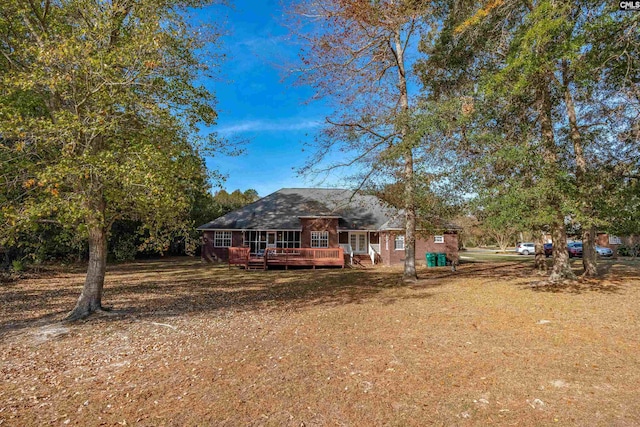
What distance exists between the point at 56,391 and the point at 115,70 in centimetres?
587

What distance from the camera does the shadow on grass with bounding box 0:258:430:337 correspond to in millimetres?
9414

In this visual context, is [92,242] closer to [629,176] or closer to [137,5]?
[137,5]

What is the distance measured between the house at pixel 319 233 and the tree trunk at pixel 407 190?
7.12 m

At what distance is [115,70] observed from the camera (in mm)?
7094

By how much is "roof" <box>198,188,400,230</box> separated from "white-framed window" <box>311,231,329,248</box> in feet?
3.92

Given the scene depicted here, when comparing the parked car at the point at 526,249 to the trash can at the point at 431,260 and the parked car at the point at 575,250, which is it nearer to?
the parked car at the point at 575,250

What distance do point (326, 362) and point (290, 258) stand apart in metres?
16.6

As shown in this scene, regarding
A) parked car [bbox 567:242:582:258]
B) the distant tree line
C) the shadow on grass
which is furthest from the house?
parked car [bbox 567:242:582:258]

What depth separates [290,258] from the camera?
72.1 ft

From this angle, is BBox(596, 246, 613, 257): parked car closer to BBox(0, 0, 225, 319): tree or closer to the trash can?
the trash can

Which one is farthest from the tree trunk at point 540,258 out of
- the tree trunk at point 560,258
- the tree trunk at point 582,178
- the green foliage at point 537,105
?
the green foliage at point 537,105

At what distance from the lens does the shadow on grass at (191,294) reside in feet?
30.9

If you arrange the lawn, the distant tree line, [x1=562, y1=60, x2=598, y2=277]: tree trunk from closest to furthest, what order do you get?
the lawn, the distant tree line, [x1=562, y1=60, x2=598, y2=277]: tree trunk

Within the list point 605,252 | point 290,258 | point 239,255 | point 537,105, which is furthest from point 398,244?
point 605,252
